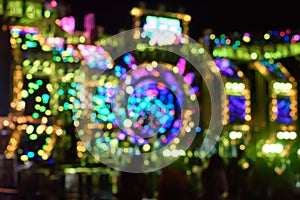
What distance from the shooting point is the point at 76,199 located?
1004 cm

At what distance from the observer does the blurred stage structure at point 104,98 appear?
408 inches

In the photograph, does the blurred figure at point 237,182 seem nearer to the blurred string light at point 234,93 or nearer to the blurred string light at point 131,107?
the blurred string light at point 131,107

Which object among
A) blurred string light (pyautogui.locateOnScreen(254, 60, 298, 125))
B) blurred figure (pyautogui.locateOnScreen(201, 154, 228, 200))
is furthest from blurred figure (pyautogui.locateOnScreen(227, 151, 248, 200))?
blurred string light (pyautogui.locateOnScreen(254, 60, 298, 125))

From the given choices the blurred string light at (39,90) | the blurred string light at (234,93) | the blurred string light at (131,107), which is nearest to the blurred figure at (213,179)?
the blurred string light at (39,90)

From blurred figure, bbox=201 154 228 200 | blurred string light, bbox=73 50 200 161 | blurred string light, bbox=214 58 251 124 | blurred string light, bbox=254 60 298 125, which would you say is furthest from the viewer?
blurred string light, bbox=254 60 298 125

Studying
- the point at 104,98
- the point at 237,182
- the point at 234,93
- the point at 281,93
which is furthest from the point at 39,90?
the point at 281,93

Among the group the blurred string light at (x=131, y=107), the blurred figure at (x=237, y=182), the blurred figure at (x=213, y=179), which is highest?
the blurred string light at (x=131, y=107)

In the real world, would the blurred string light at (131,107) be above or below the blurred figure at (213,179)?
above

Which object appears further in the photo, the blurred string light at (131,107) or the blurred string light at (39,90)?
the blurred string light at (131,107)

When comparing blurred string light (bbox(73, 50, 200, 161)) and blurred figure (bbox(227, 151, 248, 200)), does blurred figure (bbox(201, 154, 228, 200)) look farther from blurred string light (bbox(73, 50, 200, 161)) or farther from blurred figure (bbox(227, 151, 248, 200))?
blurred string light (bbox(73, 50, 200, 161))

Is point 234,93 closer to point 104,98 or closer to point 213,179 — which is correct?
point 104,98

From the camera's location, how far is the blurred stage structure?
34.0 ft

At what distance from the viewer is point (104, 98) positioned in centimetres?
1220

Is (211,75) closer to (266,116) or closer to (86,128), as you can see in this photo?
(266,116)
